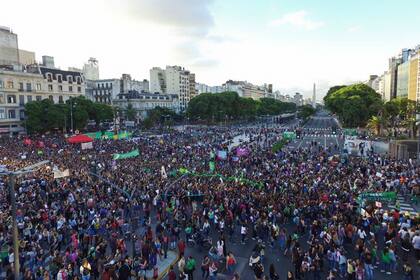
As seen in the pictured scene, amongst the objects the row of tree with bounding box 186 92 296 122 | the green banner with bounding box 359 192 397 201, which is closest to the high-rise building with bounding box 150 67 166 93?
the row of tree with bounding box 186 92 296 122

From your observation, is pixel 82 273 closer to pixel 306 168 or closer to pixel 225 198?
pixel 225 198

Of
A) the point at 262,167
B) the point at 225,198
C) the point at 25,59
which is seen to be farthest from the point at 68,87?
the point at 225,198

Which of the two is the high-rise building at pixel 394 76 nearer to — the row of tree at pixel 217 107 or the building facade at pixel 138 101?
the row of tree at pixel 217 107

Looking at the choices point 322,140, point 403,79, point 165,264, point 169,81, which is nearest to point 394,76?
point 403,79

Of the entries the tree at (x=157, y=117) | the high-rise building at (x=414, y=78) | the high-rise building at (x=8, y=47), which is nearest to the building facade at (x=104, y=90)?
the tree at (x=157, y=117)

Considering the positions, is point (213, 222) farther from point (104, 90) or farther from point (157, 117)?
point (104, 90)
